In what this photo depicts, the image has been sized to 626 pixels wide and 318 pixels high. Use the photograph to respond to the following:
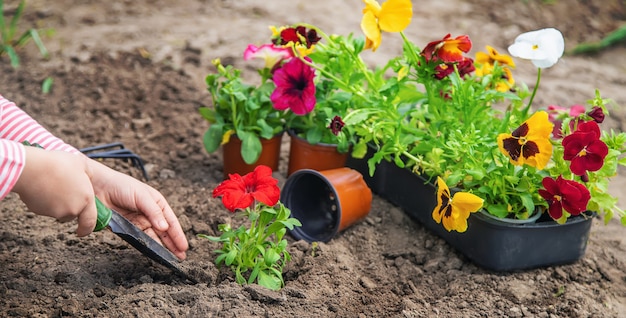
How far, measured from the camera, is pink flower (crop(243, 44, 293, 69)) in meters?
2.42

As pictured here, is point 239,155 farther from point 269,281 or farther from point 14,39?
point 14,39

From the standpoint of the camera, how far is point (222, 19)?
4012mm

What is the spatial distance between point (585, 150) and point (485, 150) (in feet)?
0.93

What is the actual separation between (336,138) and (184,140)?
0.71 meters

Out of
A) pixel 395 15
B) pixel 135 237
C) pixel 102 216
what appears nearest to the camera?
pixel 102 216

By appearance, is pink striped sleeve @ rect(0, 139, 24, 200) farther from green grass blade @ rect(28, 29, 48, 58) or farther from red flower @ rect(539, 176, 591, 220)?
green grass blade @ rect(28, 29, 48, 58)

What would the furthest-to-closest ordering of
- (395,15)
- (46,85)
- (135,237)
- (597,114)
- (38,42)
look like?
(38,42)
(46,85)
(395,15)
(597,114)
(135,237)

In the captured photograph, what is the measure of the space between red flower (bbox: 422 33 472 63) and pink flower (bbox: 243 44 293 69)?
1.79 ft

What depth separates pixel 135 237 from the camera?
1809 mm

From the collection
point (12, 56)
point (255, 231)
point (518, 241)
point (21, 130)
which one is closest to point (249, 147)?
point (255, 231)

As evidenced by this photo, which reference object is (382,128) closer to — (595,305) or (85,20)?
(595,305)

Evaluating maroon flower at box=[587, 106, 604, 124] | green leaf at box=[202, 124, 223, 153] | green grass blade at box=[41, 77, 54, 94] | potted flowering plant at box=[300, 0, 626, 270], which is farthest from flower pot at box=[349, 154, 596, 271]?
green grass blade at box=[41, 77, 54, 94]

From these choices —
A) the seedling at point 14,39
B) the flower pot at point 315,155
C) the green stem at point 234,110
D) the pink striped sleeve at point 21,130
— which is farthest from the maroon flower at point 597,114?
the seedling at point 14,39

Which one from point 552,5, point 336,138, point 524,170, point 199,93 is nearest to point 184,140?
point 199,93
